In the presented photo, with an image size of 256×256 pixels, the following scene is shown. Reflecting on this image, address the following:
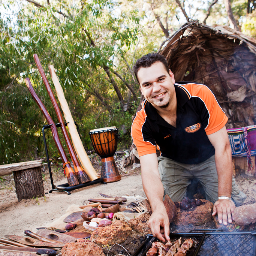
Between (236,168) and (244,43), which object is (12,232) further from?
(244,43)

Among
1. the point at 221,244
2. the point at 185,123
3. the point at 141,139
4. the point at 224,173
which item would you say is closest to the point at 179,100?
the point at 185,123

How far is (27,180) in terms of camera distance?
3.88 m

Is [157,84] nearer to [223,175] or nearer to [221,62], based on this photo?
[223,175]

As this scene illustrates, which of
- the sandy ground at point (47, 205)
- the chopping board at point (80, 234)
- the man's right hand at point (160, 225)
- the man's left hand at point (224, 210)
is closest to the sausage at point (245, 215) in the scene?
the man's left hand at point (224, 210)

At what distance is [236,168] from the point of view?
12.3 ft

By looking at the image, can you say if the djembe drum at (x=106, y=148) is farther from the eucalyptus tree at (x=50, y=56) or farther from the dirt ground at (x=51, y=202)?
the eucalyptus tree at (x=50, y=56)

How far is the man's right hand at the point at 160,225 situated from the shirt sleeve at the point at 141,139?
614 mm

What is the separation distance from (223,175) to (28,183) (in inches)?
123

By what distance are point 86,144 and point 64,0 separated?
4.57m

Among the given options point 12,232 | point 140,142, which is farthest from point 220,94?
point 12,232

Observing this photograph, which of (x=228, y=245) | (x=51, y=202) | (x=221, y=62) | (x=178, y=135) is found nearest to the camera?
(x=228, y=245)

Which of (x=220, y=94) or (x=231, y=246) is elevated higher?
(x=220, y=94)

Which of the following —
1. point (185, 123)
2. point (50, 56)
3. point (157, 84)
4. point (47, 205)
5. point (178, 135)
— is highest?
point (50, 56)

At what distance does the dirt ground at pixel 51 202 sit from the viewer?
2.87m
